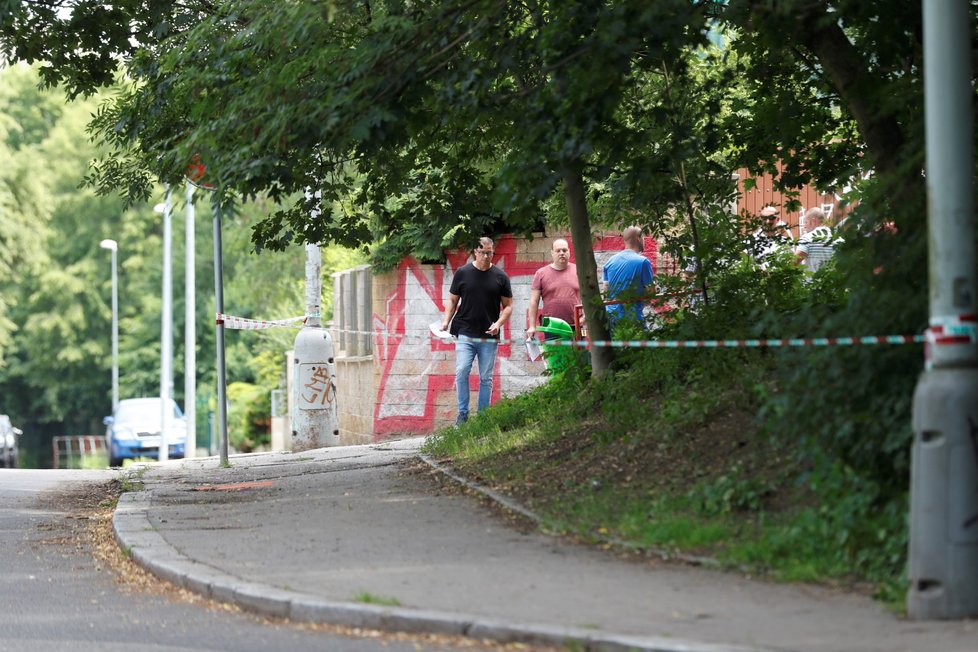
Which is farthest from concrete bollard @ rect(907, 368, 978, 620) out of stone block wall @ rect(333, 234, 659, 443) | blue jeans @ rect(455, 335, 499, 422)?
stone block wall @ rect(333, 234, 659, 443)

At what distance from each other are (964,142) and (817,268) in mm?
5989

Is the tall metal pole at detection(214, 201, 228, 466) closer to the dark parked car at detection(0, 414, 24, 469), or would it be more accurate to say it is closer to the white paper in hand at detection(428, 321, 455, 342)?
the white paper in hand at detection(428, 321, 455, 342)

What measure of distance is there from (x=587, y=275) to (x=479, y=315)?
326cm

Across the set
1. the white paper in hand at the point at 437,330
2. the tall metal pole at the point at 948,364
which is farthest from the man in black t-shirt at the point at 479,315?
the tall metal pole at the point at 948,364

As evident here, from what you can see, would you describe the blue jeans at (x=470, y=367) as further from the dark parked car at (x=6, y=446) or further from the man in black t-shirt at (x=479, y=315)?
the dark parked car at (x=6, y=446)

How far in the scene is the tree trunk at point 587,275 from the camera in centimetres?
1293

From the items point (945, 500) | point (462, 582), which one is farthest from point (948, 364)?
point (462, 582)

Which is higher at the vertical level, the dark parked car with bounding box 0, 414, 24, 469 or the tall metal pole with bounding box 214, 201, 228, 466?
the tall metal pole with bounding box 214, 201, 228, 466

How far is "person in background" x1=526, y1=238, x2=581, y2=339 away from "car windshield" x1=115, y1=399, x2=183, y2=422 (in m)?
28.5

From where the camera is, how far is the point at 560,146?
10.1m

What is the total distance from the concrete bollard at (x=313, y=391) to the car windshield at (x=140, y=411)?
2532 centimetres

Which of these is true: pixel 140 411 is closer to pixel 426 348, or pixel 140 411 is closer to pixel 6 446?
pixel 6 446

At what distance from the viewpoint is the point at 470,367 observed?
16.2 metres

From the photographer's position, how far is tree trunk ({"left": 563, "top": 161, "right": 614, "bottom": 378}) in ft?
42.4
